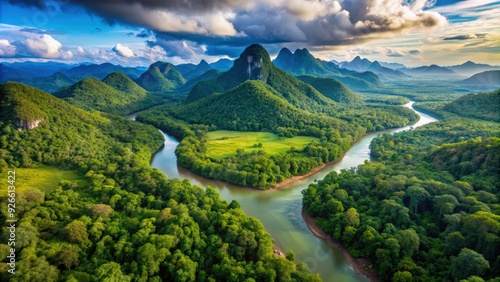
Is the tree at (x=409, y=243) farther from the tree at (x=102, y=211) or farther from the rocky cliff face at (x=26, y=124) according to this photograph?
the rocky cliff face at (x=26, y=124)

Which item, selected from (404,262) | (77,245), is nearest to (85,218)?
(77,245)

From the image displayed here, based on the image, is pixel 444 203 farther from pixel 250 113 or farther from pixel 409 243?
pixel 250 113

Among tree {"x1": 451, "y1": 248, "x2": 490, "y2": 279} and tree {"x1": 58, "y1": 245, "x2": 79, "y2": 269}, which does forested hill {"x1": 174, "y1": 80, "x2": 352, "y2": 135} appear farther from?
tree {"x1": 58, "y1": 245, "x2": 79, "y2": 269}

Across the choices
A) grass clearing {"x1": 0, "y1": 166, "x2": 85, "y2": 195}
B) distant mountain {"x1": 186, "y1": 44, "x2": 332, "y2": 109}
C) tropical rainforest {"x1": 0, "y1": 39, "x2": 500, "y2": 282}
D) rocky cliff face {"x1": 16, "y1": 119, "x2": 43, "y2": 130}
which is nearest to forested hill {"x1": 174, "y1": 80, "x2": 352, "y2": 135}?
tropical rainforest {"x1": 0, "y1": 39, "x2": 500, "y2": 282}

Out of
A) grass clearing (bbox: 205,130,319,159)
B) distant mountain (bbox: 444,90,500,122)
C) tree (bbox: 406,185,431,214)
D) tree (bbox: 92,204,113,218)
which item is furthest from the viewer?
distant mountain (bbox: 444,90,500,122)

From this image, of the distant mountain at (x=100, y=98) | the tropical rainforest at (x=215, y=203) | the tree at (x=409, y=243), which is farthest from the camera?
the distant mountain at (x=100, y=98)

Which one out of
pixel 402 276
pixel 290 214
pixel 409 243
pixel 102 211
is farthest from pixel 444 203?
pixel 102 211

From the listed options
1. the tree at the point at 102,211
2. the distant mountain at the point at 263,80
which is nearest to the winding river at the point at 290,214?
the tree at the point at 102,211
